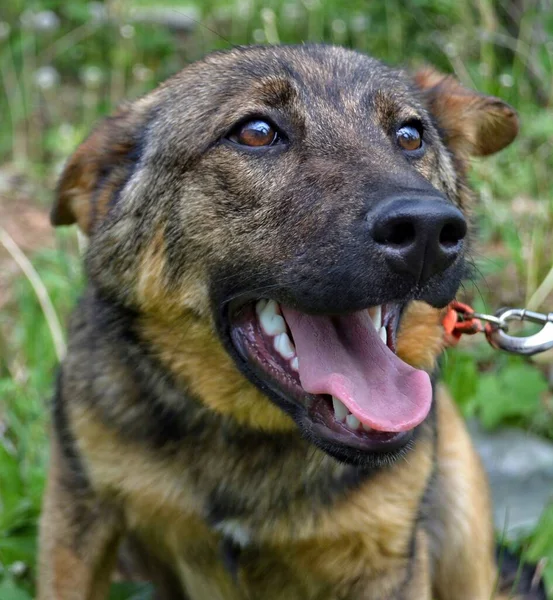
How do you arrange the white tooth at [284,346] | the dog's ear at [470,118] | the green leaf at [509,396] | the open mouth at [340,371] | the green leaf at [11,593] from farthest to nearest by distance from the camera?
the green leaf at [509,396], the dog's ear at [470,118], the green leaf at [11,593], the white tooth at [284,346], the open mouth at [340,371]

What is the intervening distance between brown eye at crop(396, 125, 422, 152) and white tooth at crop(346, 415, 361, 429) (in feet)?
3.02

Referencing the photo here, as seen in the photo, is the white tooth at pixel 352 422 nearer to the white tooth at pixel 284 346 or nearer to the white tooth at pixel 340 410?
the white tooth at pixel 340 410

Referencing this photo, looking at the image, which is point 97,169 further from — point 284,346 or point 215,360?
point 284,346

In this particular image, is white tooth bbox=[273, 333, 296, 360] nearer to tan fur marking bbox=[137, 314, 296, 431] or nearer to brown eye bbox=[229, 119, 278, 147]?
tan fur marking bbox=[137, 314, 296, 431]

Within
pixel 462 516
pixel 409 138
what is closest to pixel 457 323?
pixel 409 138

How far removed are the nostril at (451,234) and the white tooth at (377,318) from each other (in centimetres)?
46

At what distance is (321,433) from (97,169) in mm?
1279

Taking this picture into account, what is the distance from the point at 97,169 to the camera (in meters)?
3.09

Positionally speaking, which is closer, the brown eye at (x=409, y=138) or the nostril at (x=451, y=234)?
the nostril at (x=451, y=234)

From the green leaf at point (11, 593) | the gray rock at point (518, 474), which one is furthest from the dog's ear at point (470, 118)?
the green leaf at point (11, 593)

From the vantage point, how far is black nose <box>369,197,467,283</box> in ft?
7.03

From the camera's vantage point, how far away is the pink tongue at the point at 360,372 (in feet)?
7.96

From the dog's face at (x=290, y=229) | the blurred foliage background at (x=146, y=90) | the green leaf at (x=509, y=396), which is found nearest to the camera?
the dog's face at (x=290, y=229)

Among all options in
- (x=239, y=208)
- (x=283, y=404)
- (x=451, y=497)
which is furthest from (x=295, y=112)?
(x=451, y=497)
